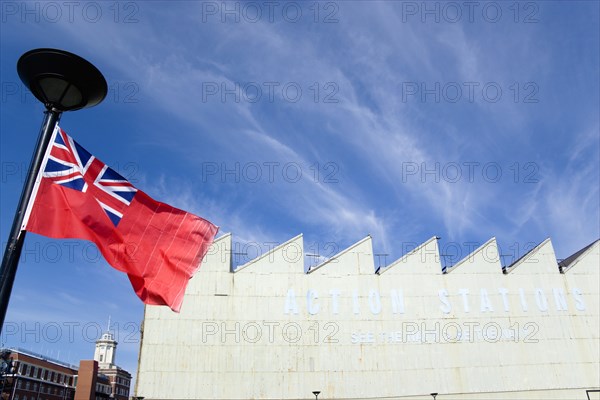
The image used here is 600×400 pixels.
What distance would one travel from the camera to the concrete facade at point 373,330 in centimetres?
3619

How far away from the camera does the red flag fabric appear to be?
8062mm

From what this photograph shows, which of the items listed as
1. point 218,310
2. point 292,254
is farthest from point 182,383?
point 292,254

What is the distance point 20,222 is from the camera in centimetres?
686

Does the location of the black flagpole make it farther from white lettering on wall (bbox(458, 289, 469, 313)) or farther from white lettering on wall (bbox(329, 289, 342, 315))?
white lettering on wall (bbox(458, 289, 469, 313))

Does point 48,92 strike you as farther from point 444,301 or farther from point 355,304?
point 444,301

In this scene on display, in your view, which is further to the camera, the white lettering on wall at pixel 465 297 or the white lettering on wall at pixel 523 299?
the white lettering on wall at pixel 523 299

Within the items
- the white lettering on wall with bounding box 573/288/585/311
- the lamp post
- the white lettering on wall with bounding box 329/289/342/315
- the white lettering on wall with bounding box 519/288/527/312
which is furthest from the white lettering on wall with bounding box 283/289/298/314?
the lamp post

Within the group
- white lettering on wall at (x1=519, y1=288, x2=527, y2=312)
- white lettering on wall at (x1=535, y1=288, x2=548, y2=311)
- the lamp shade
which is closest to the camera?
the lamp shade

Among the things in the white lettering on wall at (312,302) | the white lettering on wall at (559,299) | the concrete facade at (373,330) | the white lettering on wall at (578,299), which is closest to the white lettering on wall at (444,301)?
the concrete facade at (373,330)

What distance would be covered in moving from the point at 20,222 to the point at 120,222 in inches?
82.5

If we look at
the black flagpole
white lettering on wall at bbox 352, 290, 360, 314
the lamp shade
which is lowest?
the black flagpole

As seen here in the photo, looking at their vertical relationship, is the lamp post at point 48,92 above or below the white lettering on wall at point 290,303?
below

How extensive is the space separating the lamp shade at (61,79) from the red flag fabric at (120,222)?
776mm

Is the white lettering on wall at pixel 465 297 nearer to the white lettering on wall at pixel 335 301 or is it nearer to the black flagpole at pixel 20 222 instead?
the white lettering on wall at pixel 335 301
